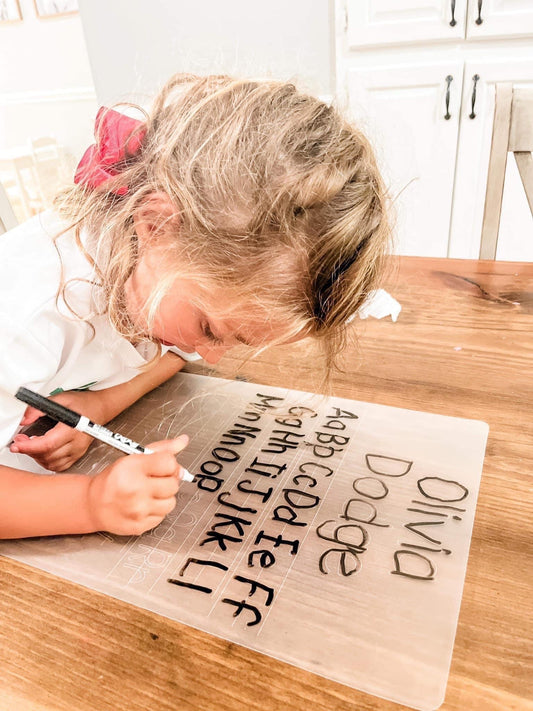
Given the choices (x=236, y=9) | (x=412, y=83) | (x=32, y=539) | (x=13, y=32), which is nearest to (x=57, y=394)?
(x=32, y=539)

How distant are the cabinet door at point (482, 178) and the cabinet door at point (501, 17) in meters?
0.08

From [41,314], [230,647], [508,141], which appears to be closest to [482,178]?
[508,141]

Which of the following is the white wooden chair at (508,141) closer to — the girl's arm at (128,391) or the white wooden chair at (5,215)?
the girl's arm at (128,391)

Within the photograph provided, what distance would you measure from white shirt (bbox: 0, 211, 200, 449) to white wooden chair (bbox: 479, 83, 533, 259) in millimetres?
759

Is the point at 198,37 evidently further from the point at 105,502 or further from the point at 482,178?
the point at 105,502

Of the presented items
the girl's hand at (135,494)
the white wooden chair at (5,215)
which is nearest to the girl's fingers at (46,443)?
the girl's hand at (135,494)

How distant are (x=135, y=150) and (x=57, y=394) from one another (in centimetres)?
32

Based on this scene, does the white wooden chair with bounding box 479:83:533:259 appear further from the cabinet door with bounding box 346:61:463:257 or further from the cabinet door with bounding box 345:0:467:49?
the cabinet door with bounding box 345:0:467:49

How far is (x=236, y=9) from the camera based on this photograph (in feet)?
7.08

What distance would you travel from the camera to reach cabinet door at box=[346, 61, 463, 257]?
6.18ft

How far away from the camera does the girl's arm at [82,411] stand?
62 centimetres

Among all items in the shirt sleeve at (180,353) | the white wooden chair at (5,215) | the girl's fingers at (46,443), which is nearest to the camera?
the girl's fingers at (46,443)

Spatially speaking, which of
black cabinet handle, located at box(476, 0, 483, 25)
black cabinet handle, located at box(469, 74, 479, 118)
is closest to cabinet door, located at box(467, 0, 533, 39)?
black cabinet handle, located at box(476, 0, 483, 25)

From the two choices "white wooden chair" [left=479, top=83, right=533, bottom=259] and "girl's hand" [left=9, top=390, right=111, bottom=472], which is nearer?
"girl's hand" [left=9, top=390, right=111, bottom=472]
